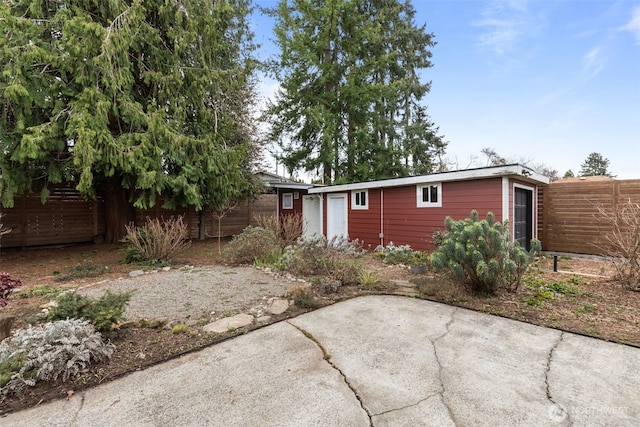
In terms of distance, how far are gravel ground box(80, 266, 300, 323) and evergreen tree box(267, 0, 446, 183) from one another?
31.1 ft

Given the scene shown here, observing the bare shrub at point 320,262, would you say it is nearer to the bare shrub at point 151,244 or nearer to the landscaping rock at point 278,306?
the landscaping rock at point 278,306

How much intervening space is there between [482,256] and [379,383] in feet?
8.04

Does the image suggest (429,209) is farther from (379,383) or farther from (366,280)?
(379,383)

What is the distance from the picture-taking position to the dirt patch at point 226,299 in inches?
104

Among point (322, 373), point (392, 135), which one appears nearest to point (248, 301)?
point (322, 373)

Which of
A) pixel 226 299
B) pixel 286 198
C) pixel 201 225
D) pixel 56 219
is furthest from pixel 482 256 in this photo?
pixel 56 219

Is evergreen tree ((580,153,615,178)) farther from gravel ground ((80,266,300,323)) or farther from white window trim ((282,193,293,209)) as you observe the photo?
gravel ground ((80,266,300,323))

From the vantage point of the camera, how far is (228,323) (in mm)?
3281

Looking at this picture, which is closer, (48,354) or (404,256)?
(48,354)

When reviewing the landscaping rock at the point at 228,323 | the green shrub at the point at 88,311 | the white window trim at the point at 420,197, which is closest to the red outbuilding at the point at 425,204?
the white window trim at the point at 420,197

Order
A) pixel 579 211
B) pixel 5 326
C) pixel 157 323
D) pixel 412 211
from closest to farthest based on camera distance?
pixel 5 326, pixel 157 323, pixel 579 211, pixel 412 211

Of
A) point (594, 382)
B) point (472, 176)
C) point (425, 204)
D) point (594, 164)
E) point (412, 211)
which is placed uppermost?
point (594, 164)

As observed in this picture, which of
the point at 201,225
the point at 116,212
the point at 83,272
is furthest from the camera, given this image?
the point at 201,225

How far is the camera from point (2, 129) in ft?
20.7
